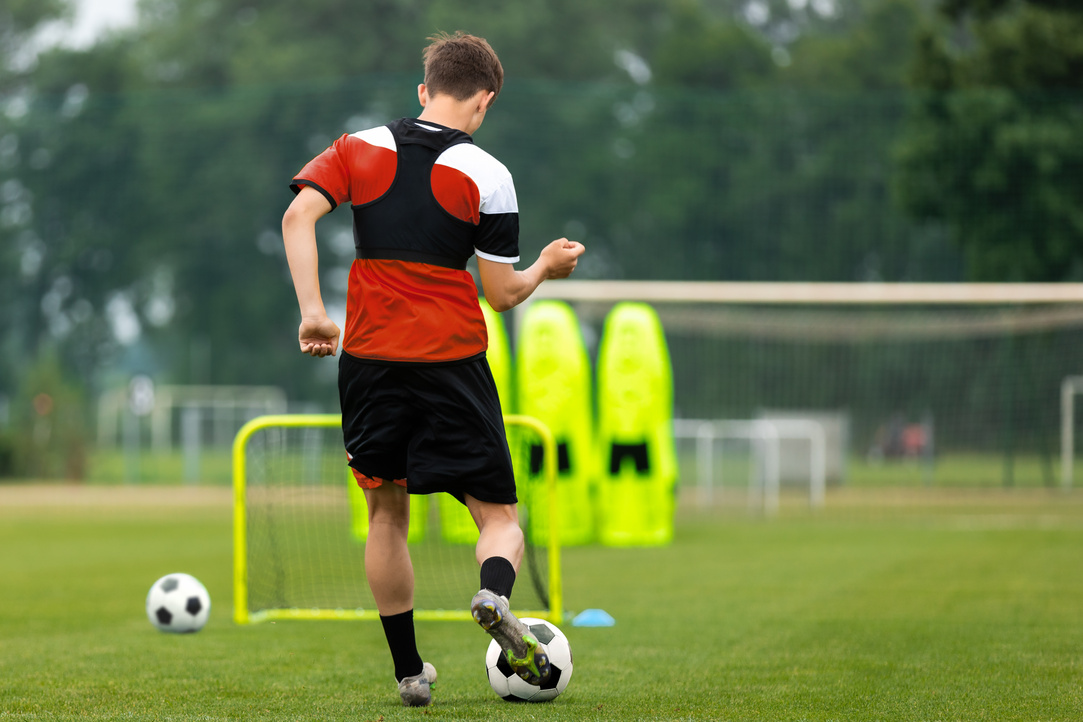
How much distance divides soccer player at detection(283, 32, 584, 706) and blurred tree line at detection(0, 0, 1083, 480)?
12.4 m

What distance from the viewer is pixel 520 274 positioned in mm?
3367

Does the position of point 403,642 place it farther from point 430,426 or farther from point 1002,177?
point 1002,177

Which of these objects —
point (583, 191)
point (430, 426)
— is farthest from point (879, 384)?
point (430, 426)

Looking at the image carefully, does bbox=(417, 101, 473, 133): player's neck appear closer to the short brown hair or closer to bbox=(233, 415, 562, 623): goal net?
the short brown hair

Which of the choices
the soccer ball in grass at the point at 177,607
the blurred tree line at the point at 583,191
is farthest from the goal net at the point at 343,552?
the blurred tree line at the point at 583,191

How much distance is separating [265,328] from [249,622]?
19.1 meters

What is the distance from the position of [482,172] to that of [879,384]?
15129 mm

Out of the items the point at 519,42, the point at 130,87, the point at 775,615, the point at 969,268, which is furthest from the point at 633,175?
the point at 130,87

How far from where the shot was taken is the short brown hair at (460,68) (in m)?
3.38

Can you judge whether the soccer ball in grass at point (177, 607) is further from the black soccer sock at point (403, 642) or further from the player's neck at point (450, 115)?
the player's neck at point (450, 115)

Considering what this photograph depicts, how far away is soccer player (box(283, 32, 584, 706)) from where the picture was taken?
323 cm

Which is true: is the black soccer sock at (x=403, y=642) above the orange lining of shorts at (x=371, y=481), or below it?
below

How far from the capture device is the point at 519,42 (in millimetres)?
37500

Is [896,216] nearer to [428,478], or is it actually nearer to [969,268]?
[969,268]
